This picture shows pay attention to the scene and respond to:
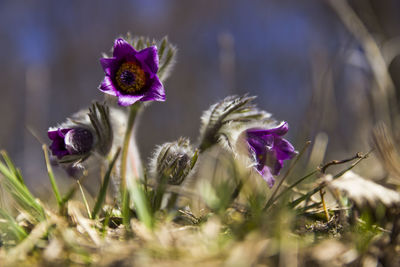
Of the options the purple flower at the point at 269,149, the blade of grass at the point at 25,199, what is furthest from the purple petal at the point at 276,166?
the blade of grass at the point at 25,199

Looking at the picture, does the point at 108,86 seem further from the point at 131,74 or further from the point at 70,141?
the point at 70,141

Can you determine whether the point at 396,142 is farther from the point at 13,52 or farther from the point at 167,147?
the point at 13,52

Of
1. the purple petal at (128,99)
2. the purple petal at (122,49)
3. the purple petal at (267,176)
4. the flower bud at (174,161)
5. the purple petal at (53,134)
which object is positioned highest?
the purple petal at (122,49)

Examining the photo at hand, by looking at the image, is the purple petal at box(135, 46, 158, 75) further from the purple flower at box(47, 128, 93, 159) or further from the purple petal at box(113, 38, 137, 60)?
the purple flower at box(47, 128, 93, 159)

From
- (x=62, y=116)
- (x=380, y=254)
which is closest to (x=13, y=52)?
(x=62, y=116)

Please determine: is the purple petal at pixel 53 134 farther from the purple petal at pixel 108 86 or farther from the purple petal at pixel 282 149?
the purple petal at pixel 282 149
